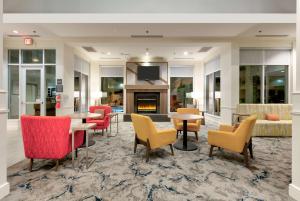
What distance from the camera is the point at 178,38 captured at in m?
6.58

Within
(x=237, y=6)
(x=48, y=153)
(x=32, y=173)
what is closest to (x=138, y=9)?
(x=237, y=6)

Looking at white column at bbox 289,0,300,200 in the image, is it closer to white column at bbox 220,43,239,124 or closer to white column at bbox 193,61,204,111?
white column at bbox 220,43,239,124

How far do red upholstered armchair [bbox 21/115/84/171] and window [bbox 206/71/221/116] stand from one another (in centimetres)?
724

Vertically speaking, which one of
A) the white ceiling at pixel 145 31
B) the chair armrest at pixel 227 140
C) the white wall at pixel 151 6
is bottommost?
the chair armrest at pixel 227 140

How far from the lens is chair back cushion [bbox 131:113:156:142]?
3.47 meters

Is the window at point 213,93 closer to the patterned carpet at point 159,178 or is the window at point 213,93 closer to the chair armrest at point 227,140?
the patterned carpet at point 159,178

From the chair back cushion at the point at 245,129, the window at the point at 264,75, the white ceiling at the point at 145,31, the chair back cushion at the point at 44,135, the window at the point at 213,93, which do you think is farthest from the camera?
the window at the point at 213,93

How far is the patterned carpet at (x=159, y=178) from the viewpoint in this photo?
232 cm

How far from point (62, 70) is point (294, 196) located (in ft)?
24.2

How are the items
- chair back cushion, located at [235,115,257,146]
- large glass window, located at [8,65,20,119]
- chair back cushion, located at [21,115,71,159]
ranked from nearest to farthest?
1. chair back cushion, located at [21,115,71,159]
2. chair back cushion, located at [235,115,257,146]
3. large glass window, located at [8,65,20,119]

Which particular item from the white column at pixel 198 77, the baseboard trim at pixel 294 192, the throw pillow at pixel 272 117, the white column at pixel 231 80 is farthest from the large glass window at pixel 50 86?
the throw pillow at pixel 272 117

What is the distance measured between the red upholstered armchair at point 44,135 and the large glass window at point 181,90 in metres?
8.04

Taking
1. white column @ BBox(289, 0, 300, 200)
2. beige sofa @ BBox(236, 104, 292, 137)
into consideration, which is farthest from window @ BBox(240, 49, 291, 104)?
white column @ BBox(289, 0, 300, 200)

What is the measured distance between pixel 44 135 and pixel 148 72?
24.6ft
